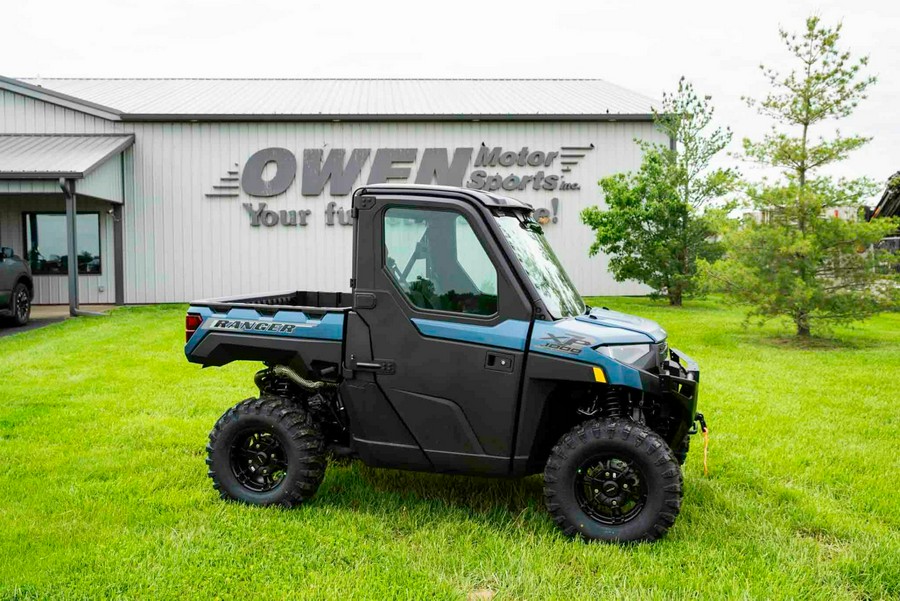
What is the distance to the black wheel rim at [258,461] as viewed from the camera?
5195mm

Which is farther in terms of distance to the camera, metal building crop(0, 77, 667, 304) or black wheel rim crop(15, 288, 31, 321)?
metal building crop(0, 77, 667, 304)

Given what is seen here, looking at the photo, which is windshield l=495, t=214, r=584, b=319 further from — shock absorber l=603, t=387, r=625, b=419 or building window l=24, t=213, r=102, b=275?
building window l=24, t=213, r=102, b=275

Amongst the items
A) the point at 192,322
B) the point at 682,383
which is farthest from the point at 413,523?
the point at 192,322

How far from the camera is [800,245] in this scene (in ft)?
41.0

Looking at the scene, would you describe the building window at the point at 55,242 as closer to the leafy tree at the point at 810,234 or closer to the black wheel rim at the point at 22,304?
the black wheel rim at the point at 22,304

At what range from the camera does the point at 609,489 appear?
4559 mm

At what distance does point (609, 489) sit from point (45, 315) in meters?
16.2

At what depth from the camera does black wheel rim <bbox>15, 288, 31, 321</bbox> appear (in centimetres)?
1505

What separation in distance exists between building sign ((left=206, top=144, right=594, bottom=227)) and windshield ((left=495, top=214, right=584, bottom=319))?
15554 millimetres

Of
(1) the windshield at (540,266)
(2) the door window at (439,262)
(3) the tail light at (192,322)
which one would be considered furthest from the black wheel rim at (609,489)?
(3) the tail light at (192,322)

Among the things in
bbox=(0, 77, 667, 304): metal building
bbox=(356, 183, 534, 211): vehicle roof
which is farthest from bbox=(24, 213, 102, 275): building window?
bbox=(356, 183, 534, 211): vehicle roof

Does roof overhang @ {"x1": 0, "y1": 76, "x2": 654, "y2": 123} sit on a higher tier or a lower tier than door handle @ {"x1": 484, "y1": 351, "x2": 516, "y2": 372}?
higher

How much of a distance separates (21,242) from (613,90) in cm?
1791

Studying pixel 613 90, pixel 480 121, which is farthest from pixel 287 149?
pixel 613 90
